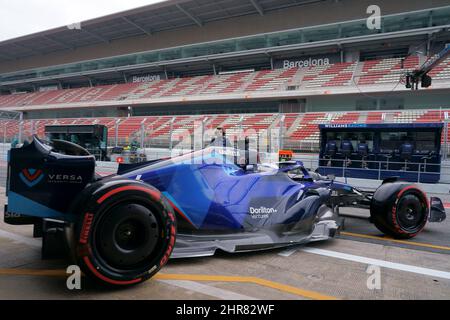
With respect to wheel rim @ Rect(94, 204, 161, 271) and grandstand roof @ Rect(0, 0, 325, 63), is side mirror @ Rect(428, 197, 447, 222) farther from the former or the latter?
grandstand roof @ Rect(0, 0, 325, 63)

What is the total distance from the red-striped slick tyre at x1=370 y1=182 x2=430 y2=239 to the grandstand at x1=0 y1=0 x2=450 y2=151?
41.4 feet

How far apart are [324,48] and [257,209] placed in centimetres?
2719

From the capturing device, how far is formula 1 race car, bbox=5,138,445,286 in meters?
2.90

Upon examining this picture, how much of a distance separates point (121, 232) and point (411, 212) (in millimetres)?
4326

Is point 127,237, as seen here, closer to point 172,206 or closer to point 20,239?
point 172,206

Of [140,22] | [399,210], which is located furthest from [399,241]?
[140,22]

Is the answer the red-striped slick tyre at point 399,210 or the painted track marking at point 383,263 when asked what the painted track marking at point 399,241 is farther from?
the painted track marking at point 383,263

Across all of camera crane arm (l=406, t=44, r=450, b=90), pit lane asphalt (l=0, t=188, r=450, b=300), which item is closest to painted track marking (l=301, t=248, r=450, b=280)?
pit lane asphalt (l=0, t=188, r=450, b=300)

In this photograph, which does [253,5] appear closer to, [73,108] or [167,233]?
[73,108]

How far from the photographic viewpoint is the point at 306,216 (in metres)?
4.45

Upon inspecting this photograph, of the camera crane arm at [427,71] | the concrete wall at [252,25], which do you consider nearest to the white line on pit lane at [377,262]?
the camera crane arm at [427,71]

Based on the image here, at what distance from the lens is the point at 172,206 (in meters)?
3.57

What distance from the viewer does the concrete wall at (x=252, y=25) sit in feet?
87.7

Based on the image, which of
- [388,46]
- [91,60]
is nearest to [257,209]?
[388,46]
